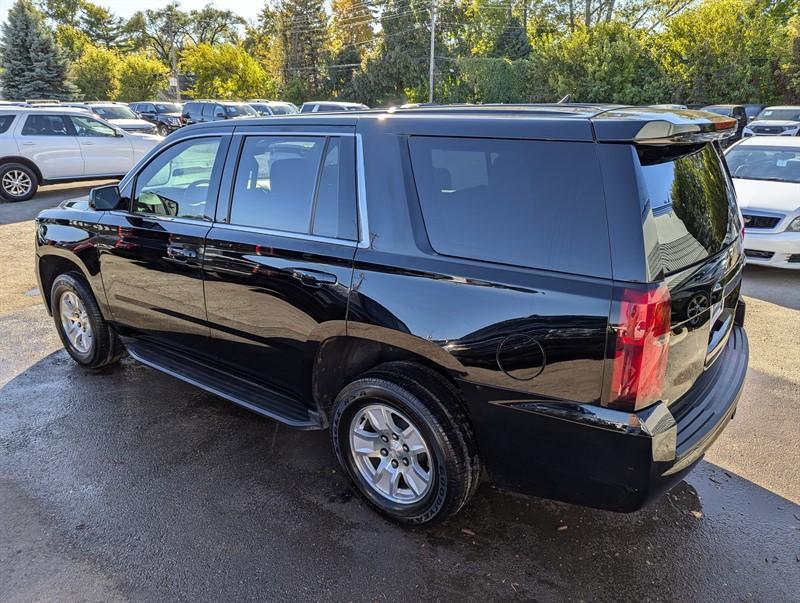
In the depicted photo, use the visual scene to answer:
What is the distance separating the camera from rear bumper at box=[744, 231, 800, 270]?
7.01m

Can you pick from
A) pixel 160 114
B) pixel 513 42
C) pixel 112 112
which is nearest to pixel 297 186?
pixel 112 112

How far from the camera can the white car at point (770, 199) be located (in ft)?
23.2

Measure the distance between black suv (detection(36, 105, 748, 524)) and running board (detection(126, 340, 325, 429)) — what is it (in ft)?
0.06

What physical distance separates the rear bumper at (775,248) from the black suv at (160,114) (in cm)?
2360

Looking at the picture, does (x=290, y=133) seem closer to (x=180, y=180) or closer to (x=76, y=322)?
(x=180, y=180)

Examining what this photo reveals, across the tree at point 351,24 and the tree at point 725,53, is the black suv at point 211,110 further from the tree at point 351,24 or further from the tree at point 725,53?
the tree at point 351,24

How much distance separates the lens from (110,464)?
3406 millimetres

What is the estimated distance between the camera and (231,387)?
3521 mm

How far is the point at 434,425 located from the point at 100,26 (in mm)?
81139

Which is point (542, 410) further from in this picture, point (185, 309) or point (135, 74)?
point (135, 74)

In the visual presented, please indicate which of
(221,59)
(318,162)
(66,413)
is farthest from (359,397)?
(221,59)

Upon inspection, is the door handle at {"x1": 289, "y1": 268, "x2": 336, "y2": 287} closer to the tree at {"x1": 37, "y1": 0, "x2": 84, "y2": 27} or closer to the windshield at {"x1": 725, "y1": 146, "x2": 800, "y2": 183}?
the windshield at {"x1": 725, "y1": 146, "x2": 800, "y2": 183}

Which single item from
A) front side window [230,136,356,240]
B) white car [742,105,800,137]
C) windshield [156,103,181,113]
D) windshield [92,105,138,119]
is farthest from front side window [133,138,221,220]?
windshield [156,103,181,113]

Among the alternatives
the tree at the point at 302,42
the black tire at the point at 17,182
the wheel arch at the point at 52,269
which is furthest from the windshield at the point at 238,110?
the tree at the point at 302,42
